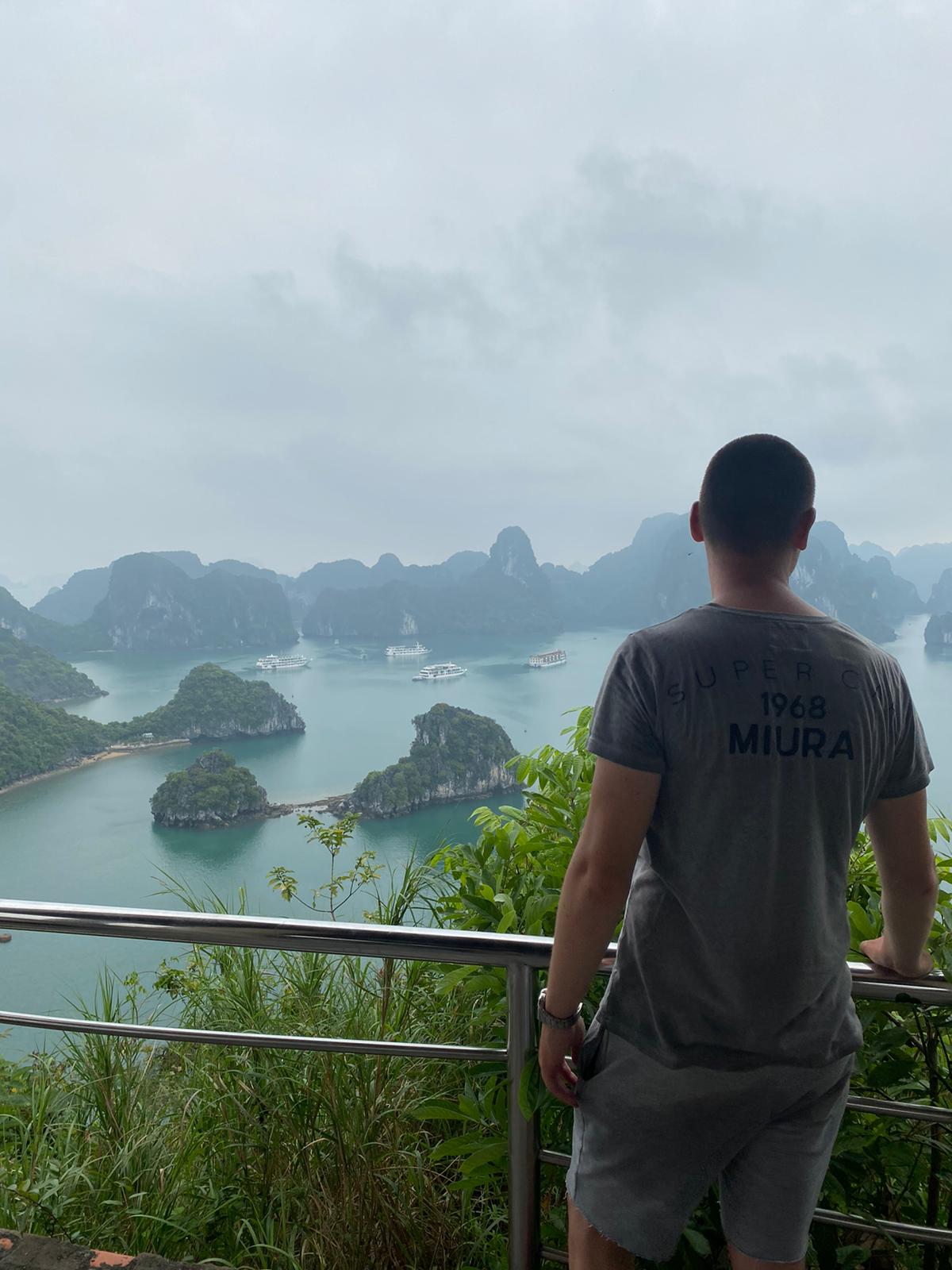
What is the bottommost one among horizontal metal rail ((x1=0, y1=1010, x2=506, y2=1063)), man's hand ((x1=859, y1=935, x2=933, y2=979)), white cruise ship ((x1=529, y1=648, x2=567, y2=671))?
white cruise ship ((x1=529, y1=648, x2=567, y2=671))

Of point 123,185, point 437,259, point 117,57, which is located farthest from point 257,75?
point 437,259

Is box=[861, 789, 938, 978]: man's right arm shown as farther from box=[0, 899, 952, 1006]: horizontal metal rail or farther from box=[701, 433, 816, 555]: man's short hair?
box=[701, 433, 816, 555]: man's short hair

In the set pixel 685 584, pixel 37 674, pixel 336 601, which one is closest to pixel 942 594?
pixel 685 584

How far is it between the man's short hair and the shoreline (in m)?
36.3

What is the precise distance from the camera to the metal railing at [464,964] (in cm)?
90

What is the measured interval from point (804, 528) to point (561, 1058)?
0.60 m

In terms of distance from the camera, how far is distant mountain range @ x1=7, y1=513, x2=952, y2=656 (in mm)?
43062

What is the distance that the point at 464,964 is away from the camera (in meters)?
1.00

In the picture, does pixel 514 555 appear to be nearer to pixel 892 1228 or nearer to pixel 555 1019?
pixel 892 1228

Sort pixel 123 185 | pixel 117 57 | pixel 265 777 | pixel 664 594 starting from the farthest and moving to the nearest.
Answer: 1. pixel 123 185
2. pixel 265 777
3. pixel 664 594
4. pixel 117 57

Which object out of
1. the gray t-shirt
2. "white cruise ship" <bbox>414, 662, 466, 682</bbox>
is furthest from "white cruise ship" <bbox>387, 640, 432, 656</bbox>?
the gray t-shirt

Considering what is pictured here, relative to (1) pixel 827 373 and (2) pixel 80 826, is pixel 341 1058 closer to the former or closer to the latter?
(1) pixel 827 373

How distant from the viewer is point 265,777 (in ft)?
128

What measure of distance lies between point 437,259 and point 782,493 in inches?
3421
